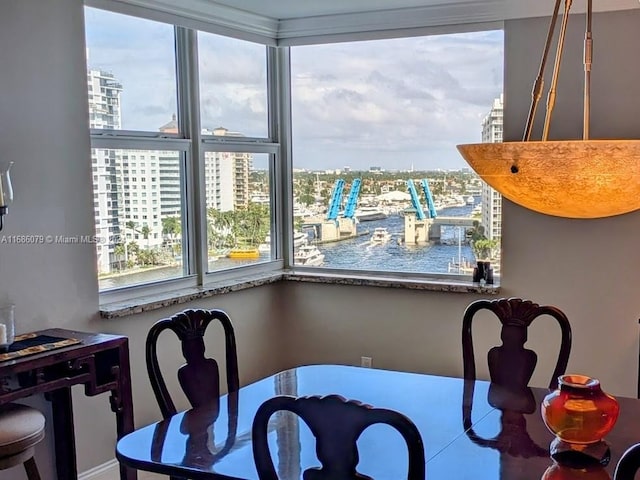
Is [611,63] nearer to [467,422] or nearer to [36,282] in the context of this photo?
[467,422]

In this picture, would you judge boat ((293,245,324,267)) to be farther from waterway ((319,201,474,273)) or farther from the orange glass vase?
the orange glass vase

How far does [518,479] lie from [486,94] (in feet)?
8.84

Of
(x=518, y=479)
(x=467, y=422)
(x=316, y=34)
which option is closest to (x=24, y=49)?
(x=316, y=34)

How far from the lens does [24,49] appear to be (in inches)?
116

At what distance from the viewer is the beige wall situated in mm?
2988

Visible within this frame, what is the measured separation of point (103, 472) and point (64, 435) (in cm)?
37

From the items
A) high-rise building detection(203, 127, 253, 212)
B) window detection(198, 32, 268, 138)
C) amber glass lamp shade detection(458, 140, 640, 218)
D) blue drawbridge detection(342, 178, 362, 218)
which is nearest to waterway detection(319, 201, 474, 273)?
blue drawbridge detection(342, 178, 362, 218)

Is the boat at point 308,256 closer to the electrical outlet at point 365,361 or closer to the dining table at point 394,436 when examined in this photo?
the electrical outlet at point 365,361

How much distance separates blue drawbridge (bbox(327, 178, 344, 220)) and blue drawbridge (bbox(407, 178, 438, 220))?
0.46 m

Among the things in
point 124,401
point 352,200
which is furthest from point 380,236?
point 124,401

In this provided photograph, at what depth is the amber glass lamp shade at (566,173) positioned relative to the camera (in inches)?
61.4

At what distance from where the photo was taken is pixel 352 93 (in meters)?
4.41

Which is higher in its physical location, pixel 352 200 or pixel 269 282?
pixel 352 200

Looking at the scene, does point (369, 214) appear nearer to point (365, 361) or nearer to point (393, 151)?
point (393, 151)
